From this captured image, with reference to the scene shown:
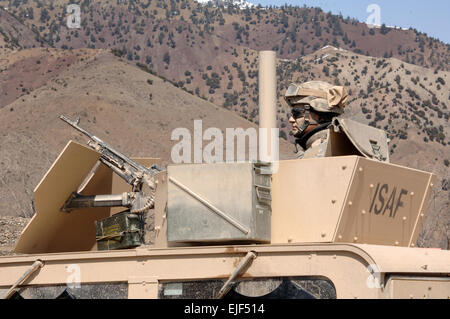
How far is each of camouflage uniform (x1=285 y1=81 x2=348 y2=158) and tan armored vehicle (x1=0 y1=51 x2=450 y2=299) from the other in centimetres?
43

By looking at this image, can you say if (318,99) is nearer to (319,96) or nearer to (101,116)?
(319,96)

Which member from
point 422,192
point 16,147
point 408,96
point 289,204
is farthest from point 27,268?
point 408,96

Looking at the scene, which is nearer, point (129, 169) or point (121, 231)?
point (121, 231)

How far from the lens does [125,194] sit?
332 inches

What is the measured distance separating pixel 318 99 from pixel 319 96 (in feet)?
0.13

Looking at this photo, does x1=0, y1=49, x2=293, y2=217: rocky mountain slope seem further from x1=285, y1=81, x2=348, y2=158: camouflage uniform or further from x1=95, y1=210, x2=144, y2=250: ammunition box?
x1=285, y1=81, x2=348, y2=158: camouflage uniform

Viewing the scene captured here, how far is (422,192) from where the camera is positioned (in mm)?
7441

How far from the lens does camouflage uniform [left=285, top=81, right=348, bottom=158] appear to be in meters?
7.51

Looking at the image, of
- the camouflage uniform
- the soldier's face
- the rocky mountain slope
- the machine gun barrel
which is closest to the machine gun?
the machine gun barrel

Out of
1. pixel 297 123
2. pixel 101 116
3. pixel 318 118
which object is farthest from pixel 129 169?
pixel 101 116

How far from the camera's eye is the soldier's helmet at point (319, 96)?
7.53 metres

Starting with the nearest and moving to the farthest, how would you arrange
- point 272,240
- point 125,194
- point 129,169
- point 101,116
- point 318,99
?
1. point 272,240
2. point 318,99
3. point 125,194
4. point 129,169
5. point 101,116
